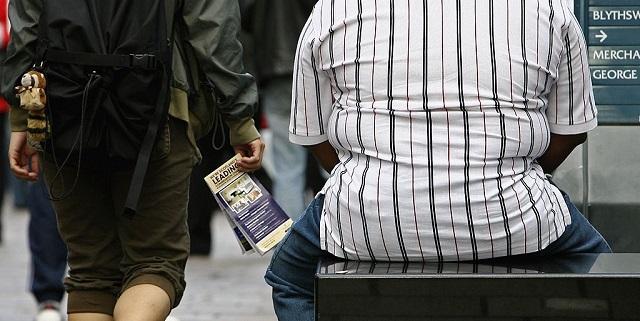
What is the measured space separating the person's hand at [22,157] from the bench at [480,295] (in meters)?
1.71

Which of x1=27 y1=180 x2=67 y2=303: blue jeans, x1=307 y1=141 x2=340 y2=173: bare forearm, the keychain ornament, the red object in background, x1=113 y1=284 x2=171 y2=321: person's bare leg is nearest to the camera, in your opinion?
x1=307 y1=141 x2=340 y2=173: bare forearm

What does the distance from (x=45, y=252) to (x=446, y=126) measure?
3.29m

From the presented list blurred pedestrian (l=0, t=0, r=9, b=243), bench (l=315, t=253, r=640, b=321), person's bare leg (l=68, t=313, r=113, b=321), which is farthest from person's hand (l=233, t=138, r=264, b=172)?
blurred pedestrian (l=0, t=0, r=9, b=243)

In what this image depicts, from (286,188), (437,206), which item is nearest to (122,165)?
(437,206)

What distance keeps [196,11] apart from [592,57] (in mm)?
1311

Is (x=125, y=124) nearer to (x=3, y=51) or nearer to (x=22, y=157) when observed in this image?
(x=22, y=157)

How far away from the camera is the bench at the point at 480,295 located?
11.3ft

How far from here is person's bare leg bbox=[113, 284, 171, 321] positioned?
4.58 meters

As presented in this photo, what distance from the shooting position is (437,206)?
3.62 metres

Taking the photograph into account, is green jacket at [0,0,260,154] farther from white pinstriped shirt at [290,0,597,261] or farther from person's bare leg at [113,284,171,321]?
white pinstriped shirt at [290,0,597,261]

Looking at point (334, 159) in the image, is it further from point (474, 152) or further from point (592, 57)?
point (592, 57)

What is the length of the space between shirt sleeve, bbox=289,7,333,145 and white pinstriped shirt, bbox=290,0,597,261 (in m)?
0.13

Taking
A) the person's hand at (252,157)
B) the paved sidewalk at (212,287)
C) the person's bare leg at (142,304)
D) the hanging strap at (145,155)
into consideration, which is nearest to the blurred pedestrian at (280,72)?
the paved sidewalk at (212,287)

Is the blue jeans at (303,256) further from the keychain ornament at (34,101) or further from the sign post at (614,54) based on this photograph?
the keychain ornament at (34,101)
